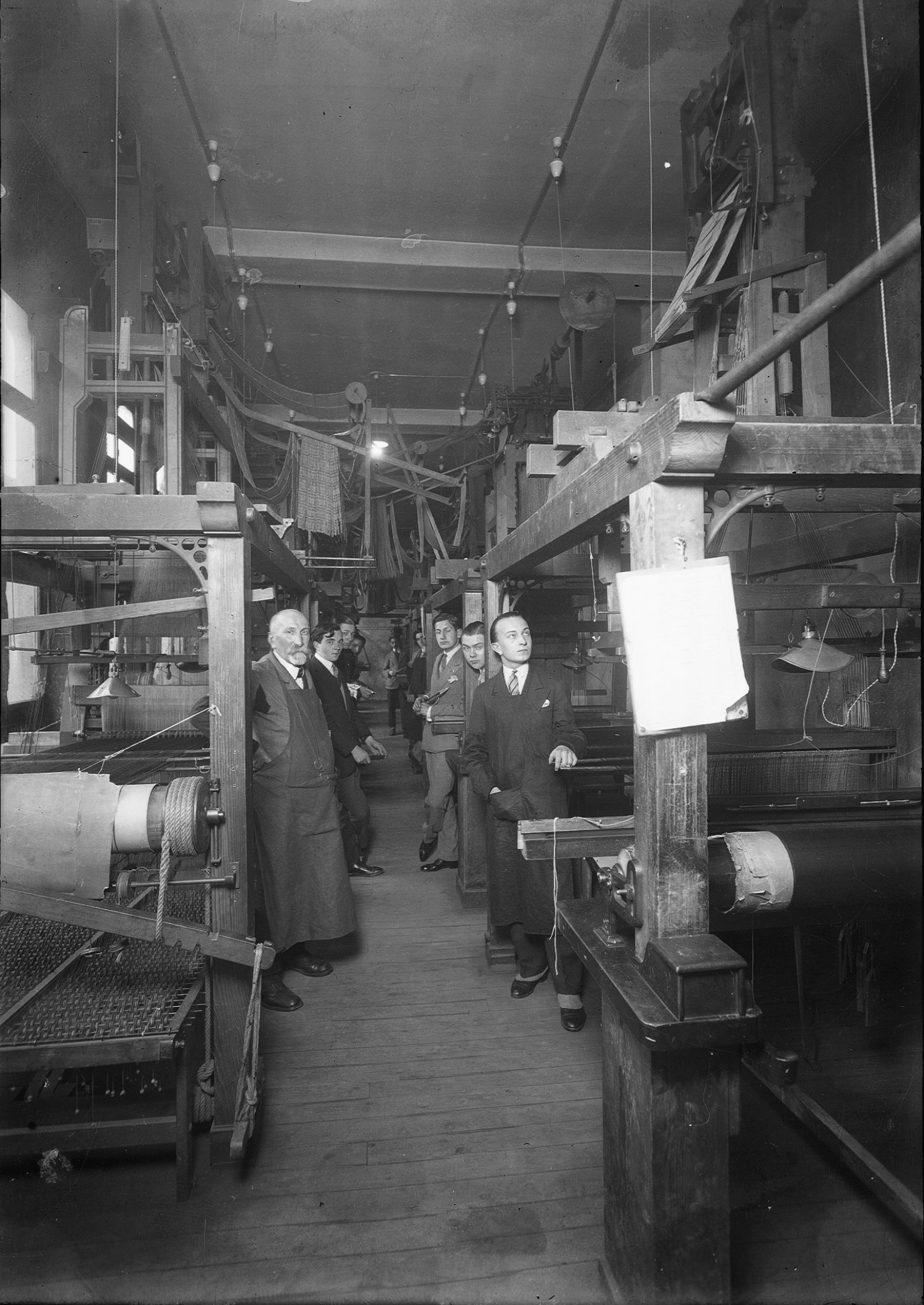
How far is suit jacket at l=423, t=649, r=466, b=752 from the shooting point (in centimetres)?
558

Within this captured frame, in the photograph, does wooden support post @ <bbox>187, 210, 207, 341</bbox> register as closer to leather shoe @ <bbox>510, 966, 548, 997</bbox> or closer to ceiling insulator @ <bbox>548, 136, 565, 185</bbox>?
ceiling insulator @ <bbox>548, 136, 565, 185</bbox>

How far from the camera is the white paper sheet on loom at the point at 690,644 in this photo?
1612mm

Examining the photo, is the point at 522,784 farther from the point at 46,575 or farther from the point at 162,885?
the point at 46,575

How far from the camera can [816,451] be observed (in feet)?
5.67

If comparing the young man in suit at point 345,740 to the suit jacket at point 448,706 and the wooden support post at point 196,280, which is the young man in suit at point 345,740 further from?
the wooden support post at point 196,280

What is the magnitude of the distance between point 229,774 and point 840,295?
7.36 feet

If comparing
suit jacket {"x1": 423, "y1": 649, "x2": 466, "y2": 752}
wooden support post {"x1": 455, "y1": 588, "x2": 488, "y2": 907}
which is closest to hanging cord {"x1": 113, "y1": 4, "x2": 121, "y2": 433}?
wooden support post {"x1": 455, "y1": 588, "x2": 488, "y2": 907}

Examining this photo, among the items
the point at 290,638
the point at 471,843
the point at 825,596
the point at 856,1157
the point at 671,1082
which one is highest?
the point at 825,596

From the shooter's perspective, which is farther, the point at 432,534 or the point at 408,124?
the point at 432,534

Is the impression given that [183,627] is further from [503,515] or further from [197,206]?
[197,206]

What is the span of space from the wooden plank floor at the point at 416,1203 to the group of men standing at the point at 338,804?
450 mm

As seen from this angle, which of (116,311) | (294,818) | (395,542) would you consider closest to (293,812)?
(294,818)

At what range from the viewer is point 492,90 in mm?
4879

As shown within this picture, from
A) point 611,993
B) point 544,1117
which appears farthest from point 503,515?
point 611,993
